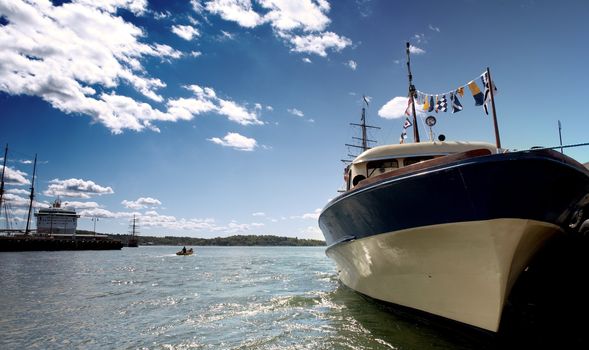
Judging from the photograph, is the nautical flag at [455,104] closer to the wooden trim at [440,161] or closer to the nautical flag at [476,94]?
the nautical flag at [476,94]

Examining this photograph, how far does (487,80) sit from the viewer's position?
32.9 feet

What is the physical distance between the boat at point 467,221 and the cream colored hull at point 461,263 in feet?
0.05

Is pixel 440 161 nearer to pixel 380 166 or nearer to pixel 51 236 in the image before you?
pixel 380 166

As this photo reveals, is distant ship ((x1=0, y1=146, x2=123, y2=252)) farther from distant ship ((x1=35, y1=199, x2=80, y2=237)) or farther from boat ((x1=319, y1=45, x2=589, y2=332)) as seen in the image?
boat ((x1=319, y1=45, x2=589, y2=332))

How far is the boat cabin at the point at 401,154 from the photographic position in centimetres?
928

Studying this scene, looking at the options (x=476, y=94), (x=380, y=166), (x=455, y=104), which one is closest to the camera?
(x=380, y=166)

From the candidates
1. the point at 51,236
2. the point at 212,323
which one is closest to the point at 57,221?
the point at 51,236

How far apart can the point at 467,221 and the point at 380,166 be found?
4.16 meters

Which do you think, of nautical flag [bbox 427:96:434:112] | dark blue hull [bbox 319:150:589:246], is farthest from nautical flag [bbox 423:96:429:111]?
dark blue hull [bbox 319:150:589:246]

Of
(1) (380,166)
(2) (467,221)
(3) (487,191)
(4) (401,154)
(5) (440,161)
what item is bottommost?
(2) (467,221)

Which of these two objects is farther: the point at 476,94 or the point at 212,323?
the point at 476,94

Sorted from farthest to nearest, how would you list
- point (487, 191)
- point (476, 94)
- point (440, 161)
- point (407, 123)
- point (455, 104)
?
point (407, 123)
point (455, 104)
point (476, 94)
point (440, 161)
point (487, 191)

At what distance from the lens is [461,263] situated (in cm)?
584

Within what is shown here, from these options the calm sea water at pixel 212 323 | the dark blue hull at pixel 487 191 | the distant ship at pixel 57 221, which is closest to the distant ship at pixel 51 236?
the distant ship at pixel 57 221
